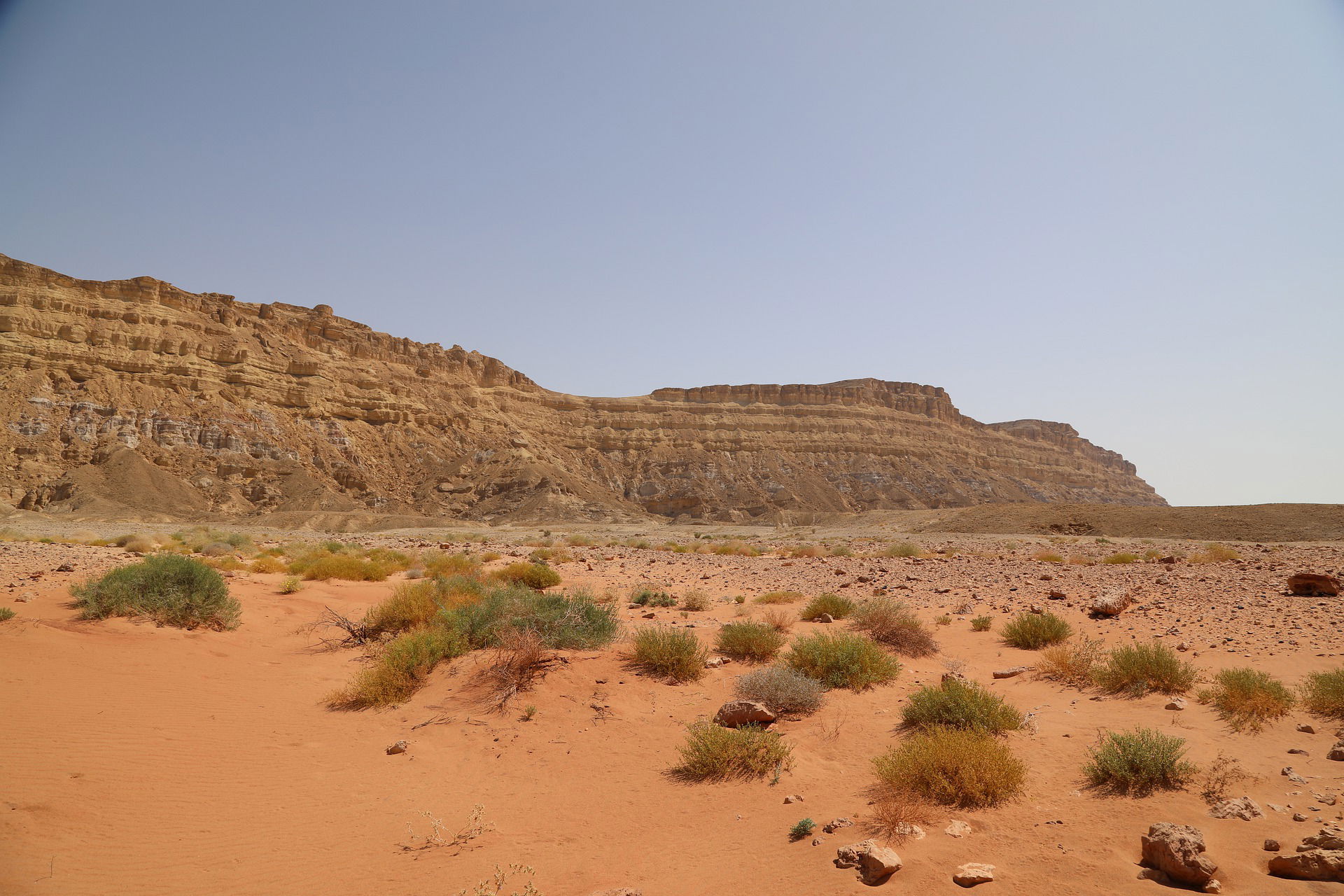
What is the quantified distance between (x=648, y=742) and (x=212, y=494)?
60473 mm

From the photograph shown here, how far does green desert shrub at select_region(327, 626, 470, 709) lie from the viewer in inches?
285

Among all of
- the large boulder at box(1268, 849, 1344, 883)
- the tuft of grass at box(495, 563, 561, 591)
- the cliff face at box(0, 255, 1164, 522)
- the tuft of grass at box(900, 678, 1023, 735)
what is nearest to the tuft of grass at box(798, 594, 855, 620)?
the tuft of grass at box(900, 678, 1023, 735)

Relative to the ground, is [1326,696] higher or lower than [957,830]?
higher

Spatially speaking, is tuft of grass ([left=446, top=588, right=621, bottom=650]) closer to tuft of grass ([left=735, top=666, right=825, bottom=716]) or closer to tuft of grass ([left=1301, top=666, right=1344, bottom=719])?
tuft of grass ([left=735, top=666, right=825, bottom=716])

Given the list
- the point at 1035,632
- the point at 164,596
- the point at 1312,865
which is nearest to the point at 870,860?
the point at 1312,865

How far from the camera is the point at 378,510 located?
60438 mm

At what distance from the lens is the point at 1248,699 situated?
5.84 meters

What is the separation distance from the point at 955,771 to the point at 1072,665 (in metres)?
3.76

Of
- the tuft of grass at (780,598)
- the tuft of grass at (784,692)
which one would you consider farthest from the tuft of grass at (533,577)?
the tuft of grass at (784,692)

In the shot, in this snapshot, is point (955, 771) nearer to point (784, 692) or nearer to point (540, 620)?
point (784, 692)

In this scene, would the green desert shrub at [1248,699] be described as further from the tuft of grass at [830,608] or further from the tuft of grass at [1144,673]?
the tuft of grass at [830,608]

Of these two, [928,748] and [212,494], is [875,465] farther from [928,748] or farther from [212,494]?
[928,748]

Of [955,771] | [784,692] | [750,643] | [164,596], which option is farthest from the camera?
[164,596]

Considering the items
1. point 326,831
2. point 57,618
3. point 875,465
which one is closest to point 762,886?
point 326,831
